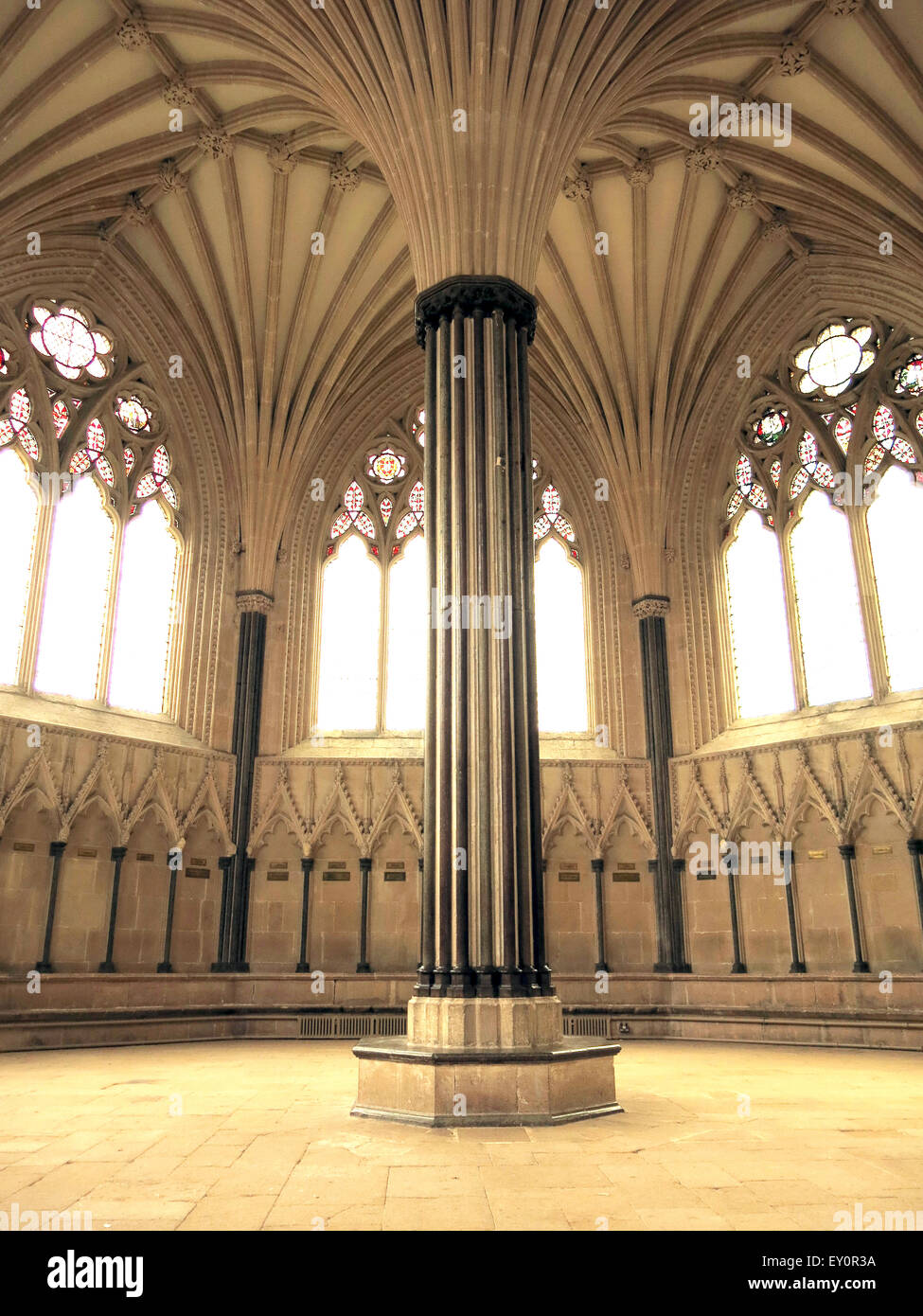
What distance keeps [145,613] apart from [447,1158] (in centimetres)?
1457

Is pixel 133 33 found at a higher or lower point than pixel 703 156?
higher

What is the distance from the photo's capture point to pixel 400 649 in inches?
824

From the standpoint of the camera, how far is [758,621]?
2017 cm

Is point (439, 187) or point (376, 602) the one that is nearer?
point (439, 187)

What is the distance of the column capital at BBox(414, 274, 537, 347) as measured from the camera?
11664mm

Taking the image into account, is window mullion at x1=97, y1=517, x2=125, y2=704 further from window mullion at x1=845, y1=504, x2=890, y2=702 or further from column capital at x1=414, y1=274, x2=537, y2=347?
window mullion at x1=845, y1=504, x2=890, y2=702

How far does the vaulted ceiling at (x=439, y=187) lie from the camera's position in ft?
40.4

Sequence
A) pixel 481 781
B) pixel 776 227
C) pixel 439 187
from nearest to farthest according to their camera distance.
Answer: pixel 481 781, pixel 439 187, pixel 776 227

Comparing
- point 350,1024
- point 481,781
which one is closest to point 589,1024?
point 350,1024

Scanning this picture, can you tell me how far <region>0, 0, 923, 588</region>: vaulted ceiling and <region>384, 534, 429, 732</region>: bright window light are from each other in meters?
2.70

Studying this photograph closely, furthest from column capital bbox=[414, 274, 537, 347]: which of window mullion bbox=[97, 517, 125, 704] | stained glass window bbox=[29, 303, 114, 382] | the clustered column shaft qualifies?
stained glass window bbox=[29, 303, 114, 382]

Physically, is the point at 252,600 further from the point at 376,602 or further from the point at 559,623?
the point at 559,623

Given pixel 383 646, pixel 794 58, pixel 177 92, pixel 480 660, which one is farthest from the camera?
pixel 383 646

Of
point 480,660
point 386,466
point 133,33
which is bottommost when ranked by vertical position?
point 480,660
